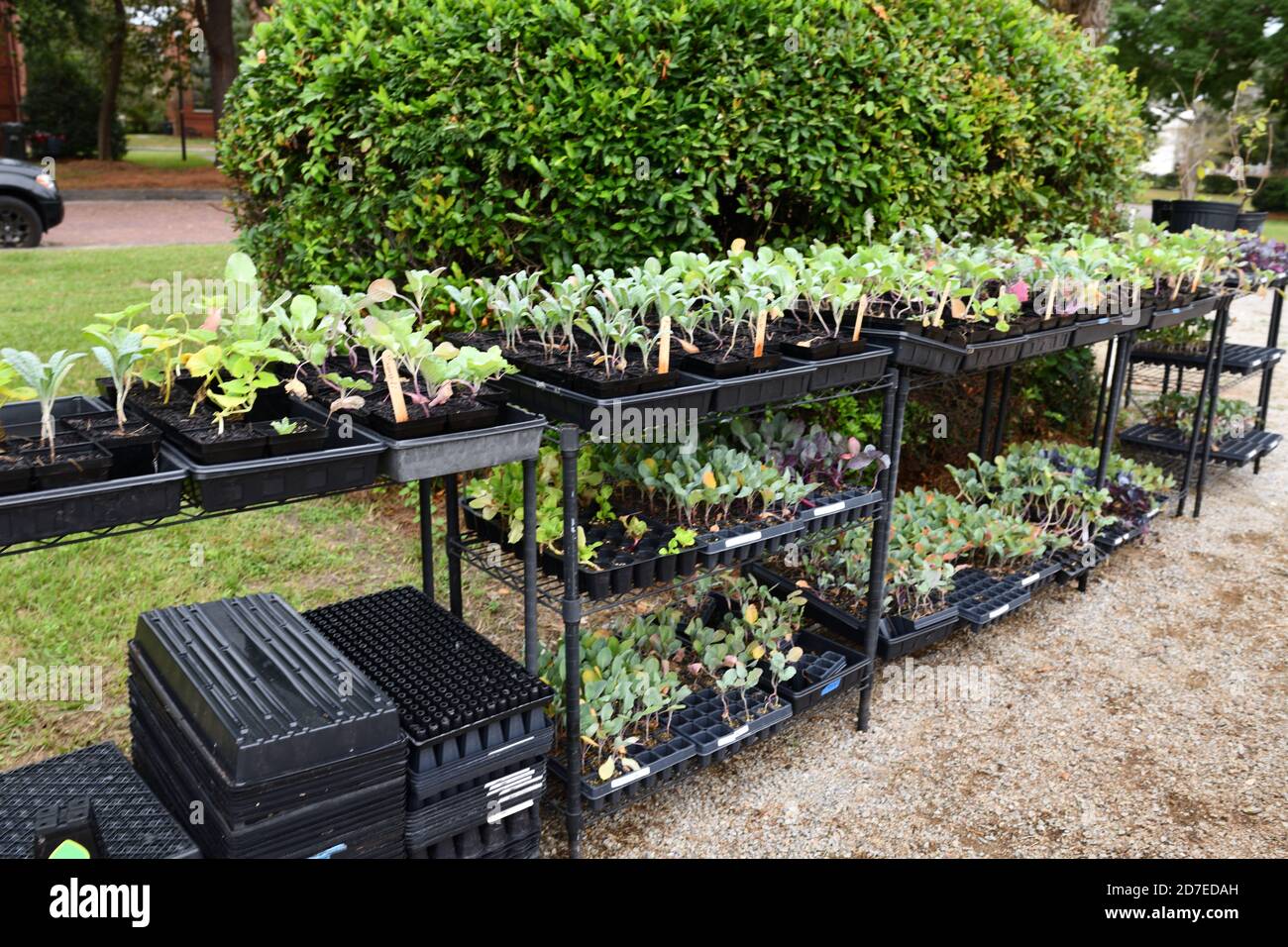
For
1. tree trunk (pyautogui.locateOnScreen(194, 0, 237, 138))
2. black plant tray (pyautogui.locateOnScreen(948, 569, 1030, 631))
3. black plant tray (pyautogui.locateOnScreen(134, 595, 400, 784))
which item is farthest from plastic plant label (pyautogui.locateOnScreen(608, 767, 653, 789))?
tree trunk (pyautogui.locateOnScreen(194, 0, 237, 138))

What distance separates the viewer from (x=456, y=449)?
200cm

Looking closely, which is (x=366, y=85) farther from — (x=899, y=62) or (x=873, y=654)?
(x=873, y=654)

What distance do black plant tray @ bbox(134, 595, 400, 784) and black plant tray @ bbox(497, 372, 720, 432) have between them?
764 millimetres

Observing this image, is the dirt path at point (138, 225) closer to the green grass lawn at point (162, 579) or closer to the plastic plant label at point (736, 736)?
the green grass lawn at point (162, 579)

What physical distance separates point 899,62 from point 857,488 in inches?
76.1

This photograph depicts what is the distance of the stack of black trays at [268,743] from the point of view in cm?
180

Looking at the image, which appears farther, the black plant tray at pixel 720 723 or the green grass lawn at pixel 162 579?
the green grass lawn at pixel 162 579

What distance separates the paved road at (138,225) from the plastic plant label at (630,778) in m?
10.3

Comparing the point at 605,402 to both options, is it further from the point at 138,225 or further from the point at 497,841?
the point at 138,225

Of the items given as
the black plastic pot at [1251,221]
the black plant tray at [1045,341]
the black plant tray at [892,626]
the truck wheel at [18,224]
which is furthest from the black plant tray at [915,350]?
the truck wheel at [18,224]


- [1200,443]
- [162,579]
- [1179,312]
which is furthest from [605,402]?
[1200,443]

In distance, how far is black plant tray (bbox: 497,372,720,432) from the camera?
2238 millimetres
